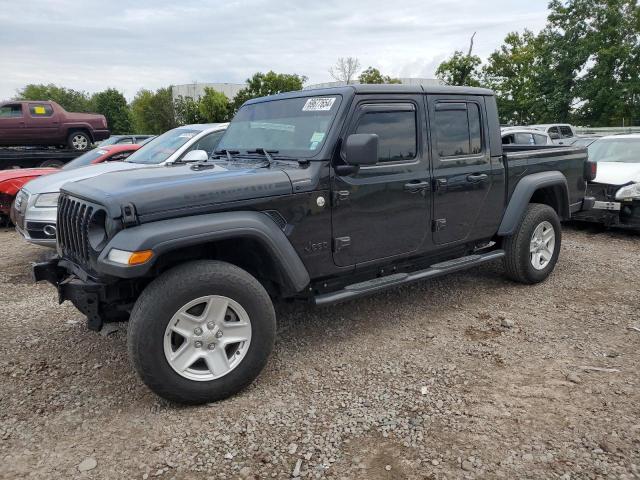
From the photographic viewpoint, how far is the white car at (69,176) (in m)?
5.89

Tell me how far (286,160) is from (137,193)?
120 centimetres

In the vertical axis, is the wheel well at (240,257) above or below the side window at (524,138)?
below

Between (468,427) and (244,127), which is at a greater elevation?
(244,127)

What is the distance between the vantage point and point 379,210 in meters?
3.83

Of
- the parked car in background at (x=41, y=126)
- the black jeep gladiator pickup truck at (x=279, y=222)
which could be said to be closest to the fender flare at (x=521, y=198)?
the black jeep gladiator pickup truck at (x=279, y=222)

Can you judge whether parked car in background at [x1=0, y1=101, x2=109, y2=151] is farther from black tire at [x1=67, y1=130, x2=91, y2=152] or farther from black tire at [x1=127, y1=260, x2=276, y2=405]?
black tire at [x1=127, y1=260, x2=276, y2=405]

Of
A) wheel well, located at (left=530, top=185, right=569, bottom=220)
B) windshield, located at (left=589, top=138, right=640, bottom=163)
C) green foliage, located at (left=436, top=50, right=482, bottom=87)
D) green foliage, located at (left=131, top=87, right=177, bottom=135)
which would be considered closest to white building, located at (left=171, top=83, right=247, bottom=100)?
green foliage, located at (left=131, top=87, right=177, bottom=135)

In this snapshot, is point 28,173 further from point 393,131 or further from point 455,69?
point 455,69

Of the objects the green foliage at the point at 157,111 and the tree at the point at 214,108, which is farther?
the green foliage at the point at 157,111

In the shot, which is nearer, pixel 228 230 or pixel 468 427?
pixel 468 427

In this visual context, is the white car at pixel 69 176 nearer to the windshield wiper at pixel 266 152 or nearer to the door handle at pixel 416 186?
the windshield wiper at pixel 266 152

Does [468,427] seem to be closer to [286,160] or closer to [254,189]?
[254,189]

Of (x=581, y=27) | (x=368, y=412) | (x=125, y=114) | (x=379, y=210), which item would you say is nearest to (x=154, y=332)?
(x=368, y=412)

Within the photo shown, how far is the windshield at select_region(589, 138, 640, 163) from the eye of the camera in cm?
814
